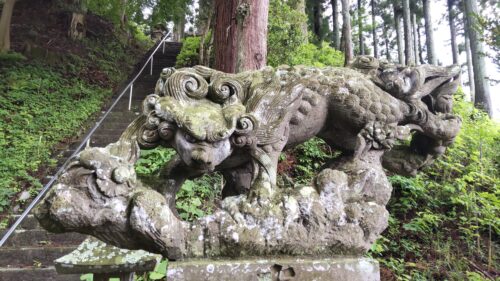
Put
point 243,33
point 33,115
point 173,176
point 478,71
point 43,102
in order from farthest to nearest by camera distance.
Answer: point 478,71
point 43,102
point 33,115
point 243,33
point 173,176

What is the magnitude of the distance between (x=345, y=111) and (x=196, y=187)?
117 inches

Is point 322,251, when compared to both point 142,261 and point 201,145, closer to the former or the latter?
point 201,145

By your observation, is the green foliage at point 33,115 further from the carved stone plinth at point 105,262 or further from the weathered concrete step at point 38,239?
the carved stone plinth at point 105,262

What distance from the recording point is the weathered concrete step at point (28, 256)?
3.97 meters

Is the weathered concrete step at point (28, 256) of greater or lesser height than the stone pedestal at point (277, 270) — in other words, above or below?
below

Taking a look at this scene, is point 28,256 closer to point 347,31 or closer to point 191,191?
point 191,191

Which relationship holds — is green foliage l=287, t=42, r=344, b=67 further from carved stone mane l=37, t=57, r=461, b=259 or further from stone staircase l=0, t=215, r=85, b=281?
carved stone mane l=37, t=57, r=461, b=259

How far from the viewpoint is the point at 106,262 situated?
6.61 ft

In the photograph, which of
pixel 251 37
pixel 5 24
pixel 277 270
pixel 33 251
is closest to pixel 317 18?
pixel 5 24

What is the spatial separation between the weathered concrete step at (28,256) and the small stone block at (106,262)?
7.32 feet

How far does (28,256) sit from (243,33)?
3.37 meters

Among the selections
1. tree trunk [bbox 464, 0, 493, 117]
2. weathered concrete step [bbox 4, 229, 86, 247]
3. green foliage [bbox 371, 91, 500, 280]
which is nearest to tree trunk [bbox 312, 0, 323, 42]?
tree trunk [bbox 464, 0, 493, 117]

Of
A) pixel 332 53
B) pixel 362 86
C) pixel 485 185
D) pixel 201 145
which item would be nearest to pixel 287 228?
pixel 201 145

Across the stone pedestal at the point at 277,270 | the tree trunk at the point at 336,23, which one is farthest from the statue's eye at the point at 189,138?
the tree trunk at the point at 336,23
